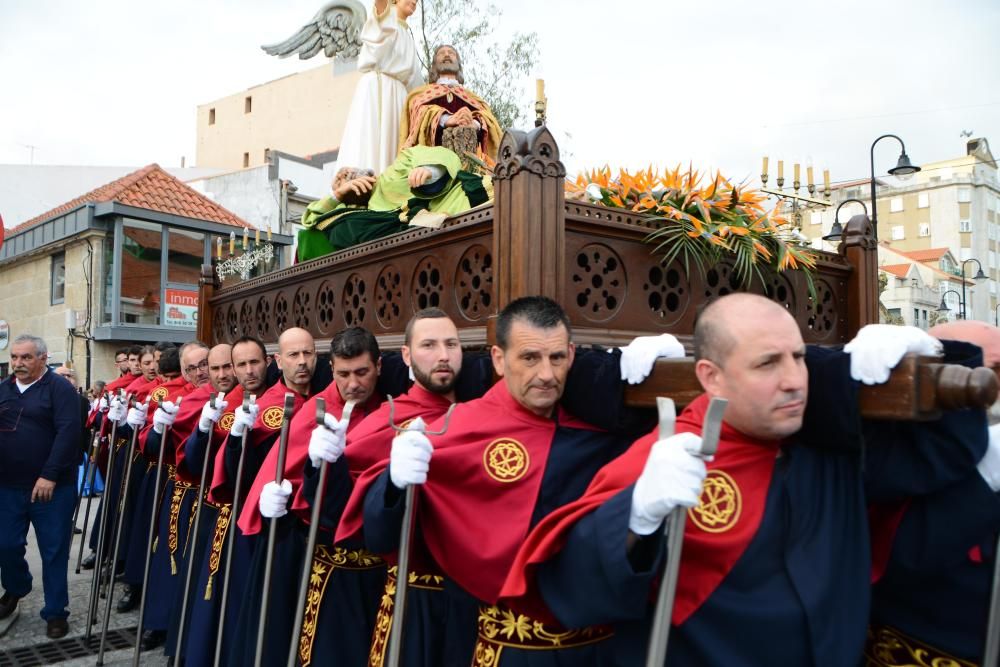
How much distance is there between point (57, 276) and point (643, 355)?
18.3m

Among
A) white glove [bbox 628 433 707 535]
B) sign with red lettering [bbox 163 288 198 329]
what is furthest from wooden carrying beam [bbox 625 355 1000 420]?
sign with red lettering [bbox 163 288 198 329]

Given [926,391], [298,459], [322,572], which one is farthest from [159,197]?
[926,391]

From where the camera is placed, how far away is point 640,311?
156 inches

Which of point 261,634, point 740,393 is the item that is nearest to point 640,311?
point 740,393

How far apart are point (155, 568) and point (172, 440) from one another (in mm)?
1011

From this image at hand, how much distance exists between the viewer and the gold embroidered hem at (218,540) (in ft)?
16.2

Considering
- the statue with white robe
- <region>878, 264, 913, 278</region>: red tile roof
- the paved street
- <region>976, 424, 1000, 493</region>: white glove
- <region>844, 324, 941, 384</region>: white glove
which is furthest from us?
<region>878, 264, 913, 278</region>: red tile roof

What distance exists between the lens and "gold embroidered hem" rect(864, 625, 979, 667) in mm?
2168

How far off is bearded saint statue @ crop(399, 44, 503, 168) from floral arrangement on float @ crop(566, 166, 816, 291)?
2.02m

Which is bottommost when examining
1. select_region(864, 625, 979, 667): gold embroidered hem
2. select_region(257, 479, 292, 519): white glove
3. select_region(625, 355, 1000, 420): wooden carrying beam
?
select_region(864, 625, 979, 667): gold embroidered hem

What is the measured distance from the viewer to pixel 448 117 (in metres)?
6.20

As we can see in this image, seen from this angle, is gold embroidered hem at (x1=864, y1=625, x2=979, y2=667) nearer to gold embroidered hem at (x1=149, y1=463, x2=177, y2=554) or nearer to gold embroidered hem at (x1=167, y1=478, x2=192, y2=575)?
gold embroidered hem at (x1=167, y1=478, x2=192, y2=575)

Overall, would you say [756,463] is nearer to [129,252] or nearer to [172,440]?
[172,440]

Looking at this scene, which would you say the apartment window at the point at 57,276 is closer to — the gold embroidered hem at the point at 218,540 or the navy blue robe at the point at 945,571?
the gold embroidered hem at the point at 218,540
